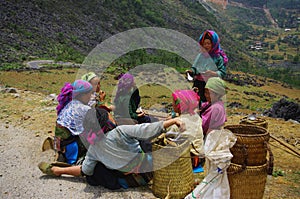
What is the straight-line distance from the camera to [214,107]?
3943 millimetres

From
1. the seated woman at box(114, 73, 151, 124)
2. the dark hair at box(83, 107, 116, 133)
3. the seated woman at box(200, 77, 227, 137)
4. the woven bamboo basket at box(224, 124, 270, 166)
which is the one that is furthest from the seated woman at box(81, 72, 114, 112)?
the woven bamboo basket at box(224, 124, 270, 166)

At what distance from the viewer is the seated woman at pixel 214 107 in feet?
12.8

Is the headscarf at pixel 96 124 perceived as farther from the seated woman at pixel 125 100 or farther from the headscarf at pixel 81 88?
the seated woman at pixel 125 100

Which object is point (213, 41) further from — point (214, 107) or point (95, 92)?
point (95, 92)

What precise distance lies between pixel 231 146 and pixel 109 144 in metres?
1.35

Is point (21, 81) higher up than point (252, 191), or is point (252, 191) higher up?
point (252, 191)

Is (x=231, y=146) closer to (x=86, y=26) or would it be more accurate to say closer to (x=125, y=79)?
(x=125, y=79)

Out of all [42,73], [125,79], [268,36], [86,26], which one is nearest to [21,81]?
[42,73]

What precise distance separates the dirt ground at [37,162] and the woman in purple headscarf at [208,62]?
1.59 meters

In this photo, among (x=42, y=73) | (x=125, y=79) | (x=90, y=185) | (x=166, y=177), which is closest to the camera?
(x=166, y=177)

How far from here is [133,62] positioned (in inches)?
1056

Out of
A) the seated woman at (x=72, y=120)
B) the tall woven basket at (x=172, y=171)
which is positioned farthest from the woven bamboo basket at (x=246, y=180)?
the seated woman at (x=72, y=120)

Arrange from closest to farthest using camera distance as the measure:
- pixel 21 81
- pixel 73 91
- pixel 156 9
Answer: pixel 73 91, pixel 21 81, pixel 156 9

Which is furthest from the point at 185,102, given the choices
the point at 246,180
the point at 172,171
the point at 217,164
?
the point at 246,180
